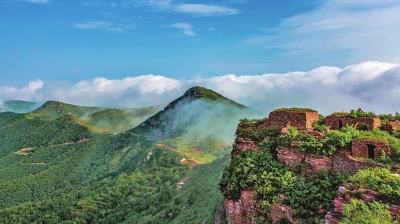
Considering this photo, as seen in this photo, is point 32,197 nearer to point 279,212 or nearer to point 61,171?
point 61,171

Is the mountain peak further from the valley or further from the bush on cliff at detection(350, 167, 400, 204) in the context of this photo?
the bush on cliff at detection(350, 167, 400, 204)

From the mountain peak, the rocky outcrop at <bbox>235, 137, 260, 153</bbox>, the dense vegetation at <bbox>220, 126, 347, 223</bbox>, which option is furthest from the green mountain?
the rocky outcrop at <bbox>235, 137, 260, 153</bbox>

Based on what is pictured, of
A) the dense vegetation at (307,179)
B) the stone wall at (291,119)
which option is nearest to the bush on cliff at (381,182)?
the dense vegetation at (307,179)

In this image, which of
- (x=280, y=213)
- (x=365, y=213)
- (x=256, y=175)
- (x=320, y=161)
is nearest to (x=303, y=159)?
(x=320, y=161)

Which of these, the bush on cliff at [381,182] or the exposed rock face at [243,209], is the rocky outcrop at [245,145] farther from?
the bush on cliff at [381,182]

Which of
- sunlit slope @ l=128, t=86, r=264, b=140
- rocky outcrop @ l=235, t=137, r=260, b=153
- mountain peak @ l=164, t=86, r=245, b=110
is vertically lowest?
rocky outcrop @ l=235, t=137, r=260, b=153

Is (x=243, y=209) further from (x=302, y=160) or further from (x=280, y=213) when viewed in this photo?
(x=302, y=160)

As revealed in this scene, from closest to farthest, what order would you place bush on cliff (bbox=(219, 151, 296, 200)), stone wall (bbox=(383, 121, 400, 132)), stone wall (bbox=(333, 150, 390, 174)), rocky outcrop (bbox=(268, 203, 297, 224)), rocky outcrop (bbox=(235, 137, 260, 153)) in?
stone wall (bbox=(333, 150, 390, 174))
rocky outcrop (bbox=(268, 203, 297, 224))
bush on cliff (bbox=(219, 151, 296, 200))
stone wall (bbox=(383, 121, 400, 132))
rocky outcrop (bbox=(235, 137, 260, 153))
